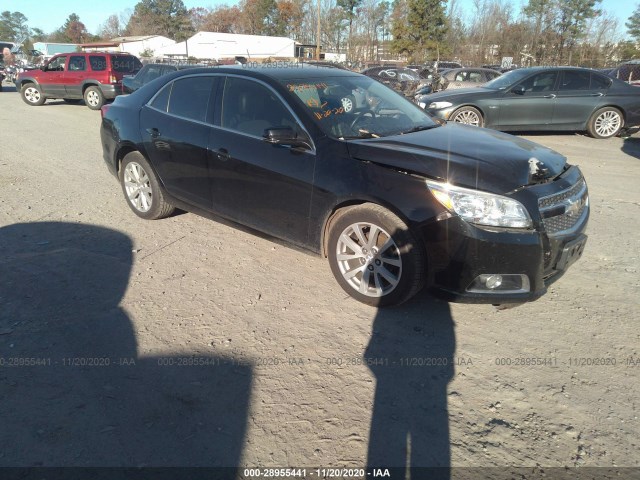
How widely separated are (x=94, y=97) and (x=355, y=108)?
15003 mm

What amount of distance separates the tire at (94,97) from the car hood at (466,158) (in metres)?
15.2

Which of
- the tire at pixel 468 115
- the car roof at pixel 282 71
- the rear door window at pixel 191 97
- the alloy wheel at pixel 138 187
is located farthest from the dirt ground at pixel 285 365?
the tire at pixel 468 115

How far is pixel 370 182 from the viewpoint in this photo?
339 centimetres

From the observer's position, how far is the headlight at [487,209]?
3098 millimetres

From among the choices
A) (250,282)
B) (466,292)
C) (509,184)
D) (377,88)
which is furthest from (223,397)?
(377,88)

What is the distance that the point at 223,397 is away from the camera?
2.69 meters

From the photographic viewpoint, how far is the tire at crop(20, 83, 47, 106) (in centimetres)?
1755

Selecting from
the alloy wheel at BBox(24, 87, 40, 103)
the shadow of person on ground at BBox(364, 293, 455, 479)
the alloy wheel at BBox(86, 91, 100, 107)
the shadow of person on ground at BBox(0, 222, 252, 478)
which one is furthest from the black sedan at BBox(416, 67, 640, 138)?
the alloy wheel at BBox(24, 87, 40, 103)

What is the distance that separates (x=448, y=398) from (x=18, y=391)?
2438 millimetres

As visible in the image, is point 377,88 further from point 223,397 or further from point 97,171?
point 97,171

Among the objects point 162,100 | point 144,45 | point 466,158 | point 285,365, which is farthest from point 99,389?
point 144,45

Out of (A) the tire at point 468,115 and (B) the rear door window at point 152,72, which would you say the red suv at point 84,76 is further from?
(A) the tire at point 468,115

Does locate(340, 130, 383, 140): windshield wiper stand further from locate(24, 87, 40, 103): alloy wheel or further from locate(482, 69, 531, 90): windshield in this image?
locate(24, 87, 40, 103): alloy wheel

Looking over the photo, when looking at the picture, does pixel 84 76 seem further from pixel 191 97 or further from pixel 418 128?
pixel 418 128
